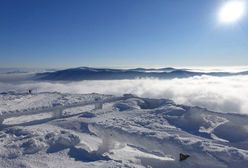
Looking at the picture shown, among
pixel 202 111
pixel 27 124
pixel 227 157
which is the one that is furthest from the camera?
pixel 202 111

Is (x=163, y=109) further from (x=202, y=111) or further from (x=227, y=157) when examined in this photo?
(x=227, y=157)

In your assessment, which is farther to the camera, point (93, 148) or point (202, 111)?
point (202, 111)

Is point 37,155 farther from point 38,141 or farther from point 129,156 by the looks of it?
point 129,156

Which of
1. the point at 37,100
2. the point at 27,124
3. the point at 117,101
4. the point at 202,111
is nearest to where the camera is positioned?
the point at 27,124

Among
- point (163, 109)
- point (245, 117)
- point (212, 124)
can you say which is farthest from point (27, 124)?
point (245, 117)

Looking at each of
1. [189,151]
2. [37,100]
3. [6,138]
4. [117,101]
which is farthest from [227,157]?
[37,100]

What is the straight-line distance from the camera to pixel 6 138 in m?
15.5

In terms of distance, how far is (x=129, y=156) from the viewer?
555 inches

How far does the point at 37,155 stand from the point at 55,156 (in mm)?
813

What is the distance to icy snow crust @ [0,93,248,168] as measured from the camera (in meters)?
12.6

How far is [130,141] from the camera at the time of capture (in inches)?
602

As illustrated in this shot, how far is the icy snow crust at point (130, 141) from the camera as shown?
12.6m

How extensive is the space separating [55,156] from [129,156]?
137 inches

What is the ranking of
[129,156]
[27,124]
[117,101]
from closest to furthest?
[129,156] → [27,124] → [117,101]
